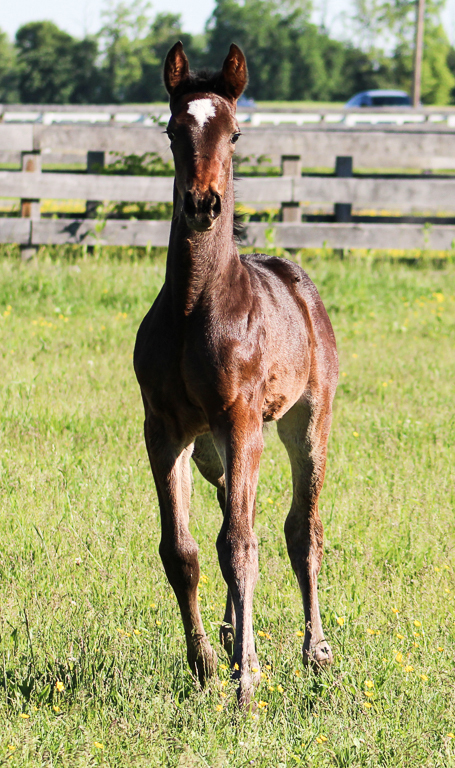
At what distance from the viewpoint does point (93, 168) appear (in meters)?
10.9

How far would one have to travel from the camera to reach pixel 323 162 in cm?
1080

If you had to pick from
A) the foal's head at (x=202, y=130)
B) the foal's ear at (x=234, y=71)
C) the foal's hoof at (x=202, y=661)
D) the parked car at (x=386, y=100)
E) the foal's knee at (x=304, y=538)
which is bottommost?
the foal's hoof at (x=202, y=661)

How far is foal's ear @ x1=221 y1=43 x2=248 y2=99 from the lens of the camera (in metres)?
3.18

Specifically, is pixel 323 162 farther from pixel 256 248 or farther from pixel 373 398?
pixel 373 398

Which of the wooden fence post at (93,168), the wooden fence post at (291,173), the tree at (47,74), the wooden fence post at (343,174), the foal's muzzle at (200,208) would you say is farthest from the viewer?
the tree at (47,74)

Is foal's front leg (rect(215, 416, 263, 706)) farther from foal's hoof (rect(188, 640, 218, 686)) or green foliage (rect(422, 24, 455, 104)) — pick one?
green foliage (rect(422, 24, 455, 104))

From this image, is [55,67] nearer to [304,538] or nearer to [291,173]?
[291,173]

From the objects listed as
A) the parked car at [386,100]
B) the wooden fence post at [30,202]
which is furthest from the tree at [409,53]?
the wooden fence post at [30,202]

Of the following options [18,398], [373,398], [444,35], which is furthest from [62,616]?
[444,35]

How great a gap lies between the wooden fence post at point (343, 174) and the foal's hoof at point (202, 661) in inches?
348

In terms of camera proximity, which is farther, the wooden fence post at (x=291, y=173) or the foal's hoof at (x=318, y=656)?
the wooden fence post at (x=291, y=173)

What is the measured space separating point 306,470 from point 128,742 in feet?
5.42

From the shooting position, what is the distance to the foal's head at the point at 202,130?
9.11 feet

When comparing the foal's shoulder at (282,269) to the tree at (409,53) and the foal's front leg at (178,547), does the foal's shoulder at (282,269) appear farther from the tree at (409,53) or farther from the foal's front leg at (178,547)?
Answer: the tree at (409,53)
